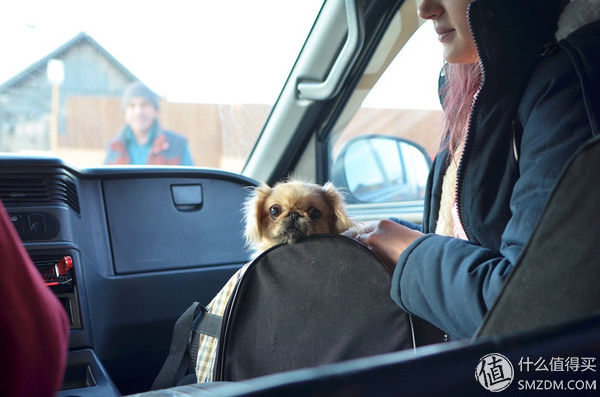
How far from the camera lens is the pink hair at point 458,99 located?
1.62 metres

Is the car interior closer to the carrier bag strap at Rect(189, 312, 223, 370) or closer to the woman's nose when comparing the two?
the carrier bag strap at Rect(189, 312, 223, 370)

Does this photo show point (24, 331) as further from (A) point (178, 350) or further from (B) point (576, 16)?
(A) point (178, 350)

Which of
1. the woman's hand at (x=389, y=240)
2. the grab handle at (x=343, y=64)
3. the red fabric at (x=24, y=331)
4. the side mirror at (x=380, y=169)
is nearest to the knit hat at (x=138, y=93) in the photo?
the grab handle at (x=343, y=64)

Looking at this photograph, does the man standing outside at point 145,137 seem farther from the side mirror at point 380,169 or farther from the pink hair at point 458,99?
the pink hair at point 458,99

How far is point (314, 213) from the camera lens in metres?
2.01

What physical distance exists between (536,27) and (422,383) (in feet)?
3.34

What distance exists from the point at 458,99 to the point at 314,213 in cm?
59

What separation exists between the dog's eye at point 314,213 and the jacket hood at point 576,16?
939 millimetres

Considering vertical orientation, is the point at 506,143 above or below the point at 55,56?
below

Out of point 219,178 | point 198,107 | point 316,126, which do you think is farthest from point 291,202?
point 198,107

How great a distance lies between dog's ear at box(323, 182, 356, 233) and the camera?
2062 mm

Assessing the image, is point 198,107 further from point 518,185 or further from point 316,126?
point 518,185

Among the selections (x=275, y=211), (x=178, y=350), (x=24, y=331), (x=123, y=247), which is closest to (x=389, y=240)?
(x=275, y=211)

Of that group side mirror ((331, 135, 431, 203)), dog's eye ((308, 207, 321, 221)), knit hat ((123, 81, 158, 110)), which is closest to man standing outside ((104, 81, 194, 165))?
knit hat ((123, 81, 158, 110))
